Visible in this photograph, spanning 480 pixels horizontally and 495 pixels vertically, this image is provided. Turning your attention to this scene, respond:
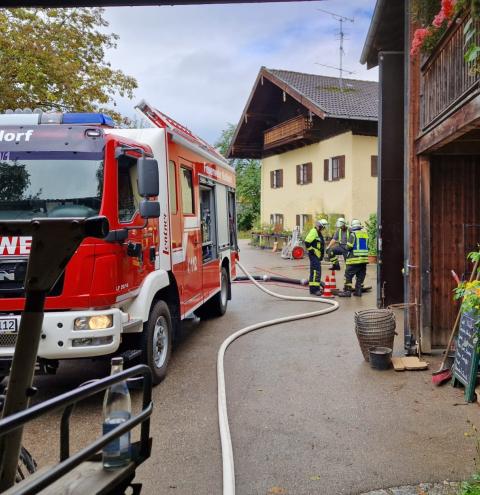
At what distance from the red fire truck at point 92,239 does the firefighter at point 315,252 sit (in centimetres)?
594

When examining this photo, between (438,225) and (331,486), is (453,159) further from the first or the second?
(331,486)

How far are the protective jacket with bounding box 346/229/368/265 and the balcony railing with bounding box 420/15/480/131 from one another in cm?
508

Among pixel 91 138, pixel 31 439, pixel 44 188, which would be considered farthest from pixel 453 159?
pixel 31 439

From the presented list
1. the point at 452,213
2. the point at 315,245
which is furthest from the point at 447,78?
the point at 315,245

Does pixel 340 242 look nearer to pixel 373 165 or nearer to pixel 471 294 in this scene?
pixel 471 294

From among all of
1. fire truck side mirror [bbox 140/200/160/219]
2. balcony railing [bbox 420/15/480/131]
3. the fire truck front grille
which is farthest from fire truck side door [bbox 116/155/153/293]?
balcony railing [bbox 420/15/480/131]

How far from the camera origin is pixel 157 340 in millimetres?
5773

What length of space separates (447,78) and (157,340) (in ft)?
13.5

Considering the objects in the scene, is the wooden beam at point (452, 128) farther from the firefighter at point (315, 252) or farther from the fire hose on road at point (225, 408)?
the firefighter at point (315, 252)

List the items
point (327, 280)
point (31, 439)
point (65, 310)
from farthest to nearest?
point (327, 280) → point (65, 310) → point (31, 439)

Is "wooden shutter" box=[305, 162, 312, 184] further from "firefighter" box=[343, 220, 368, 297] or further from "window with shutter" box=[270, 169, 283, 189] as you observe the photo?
"firefighter" box=[343, 220, 368, 297]

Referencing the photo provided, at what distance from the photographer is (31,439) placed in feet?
14.0

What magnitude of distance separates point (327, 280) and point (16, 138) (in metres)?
8.14

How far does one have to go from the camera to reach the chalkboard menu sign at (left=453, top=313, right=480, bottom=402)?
484 centimetres
